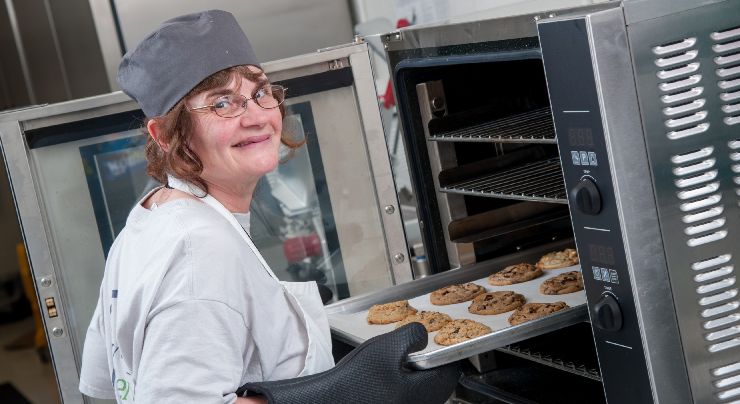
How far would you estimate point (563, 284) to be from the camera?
1.91m

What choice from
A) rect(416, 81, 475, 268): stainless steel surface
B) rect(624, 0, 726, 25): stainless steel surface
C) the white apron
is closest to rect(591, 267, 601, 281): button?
rect(624, 0, 726, 25): stainless steel surface

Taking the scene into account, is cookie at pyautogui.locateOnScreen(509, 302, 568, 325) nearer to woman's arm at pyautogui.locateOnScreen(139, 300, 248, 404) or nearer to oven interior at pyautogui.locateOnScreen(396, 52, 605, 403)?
oven interior at pyautogui.locateOnScreen(396, 52, 605, 403)

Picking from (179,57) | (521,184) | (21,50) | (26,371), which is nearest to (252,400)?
(179,57)

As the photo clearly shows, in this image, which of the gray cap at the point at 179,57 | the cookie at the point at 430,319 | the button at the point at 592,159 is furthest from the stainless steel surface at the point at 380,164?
the button at the point at 592,159

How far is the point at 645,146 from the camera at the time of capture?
1.31m

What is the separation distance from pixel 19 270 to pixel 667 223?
272 inches

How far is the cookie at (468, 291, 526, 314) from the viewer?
1.91 metres

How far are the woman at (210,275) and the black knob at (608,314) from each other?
30 cm

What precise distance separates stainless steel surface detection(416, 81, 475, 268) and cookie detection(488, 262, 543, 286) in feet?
0.31

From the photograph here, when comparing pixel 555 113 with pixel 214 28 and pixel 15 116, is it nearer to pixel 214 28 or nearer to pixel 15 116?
pixel 214 28

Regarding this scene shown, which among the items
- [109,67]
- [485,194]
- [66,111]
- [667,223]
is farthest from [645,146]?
[109,67]

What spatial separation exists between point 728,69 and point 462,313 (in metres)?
0.81

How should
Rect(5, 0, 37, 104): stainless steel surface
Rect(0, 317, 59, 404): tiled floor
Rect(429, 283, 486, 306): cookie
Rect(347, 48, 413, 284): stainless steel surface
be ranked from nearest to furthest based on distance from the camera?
Rect(429, 283, 486, 306): cookie
Rect(347, 48, 413, 284): stainless steel surface
Rect(5, 0, 37, 104): stainless steel surface
Rect(0, 317, 59, 404): tiled floor

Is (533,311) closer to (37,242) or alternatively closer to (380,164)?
(380,164)
